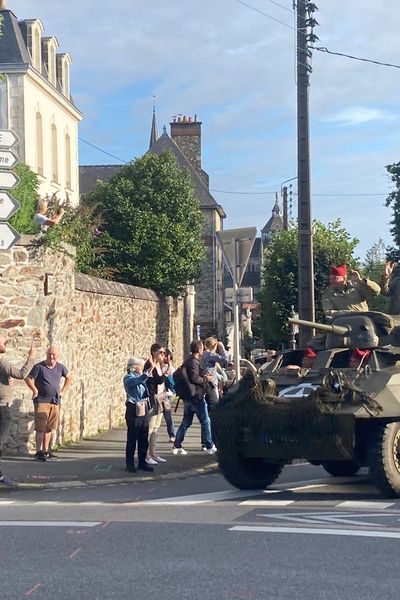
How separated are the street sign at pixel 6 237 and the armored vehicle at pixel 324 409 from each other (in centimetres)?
325

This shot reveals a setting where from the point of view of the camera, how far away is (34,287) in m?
15.9

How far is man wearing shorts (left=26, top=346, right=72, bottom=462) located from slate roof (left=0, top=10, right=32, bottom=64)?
2822cm

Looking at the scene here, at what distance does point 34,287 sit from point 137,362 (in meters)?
2.27

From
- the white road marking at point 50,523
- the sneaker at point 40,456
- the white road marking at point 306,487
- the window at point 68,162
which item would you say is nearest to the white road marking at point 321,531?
the white road marking at point 50,523

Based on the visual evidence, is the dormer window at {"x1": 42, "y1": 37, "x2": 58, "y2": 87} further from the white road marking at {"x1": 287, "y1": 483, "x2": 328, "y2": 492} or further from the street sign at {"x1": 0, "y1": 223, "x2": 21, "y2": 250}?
the white road marking at {"x1": 287, "y1": 483, "x2": 328, "y2": 492}

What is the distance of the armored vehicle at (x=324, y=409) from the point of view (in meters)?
11.1

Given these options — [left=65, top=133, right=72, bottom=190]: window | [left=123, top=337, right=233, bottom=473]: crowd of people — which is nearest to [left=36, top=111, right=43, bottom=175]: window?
[left=65, top=133, right=72, bottom=190]: window

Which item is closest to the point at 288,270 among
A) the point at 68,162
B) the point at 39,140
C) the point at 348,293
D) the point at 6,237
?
the point at 39,140

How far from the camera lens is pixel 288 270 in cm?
3588

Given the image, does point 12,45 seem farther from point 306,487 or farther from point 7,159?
point 306,487

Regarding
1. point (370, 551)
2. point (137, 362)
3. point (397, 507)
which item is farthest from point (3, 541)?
point (137, 362)

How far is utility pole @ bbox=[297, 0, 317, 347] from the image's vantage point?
771 inches

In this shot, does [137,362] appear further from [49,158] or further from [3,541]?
[49,158]

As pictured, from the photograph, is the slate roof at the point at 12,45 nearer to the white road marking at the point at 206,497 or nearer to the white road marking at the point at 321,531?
the white road marking at the point at 206,497
